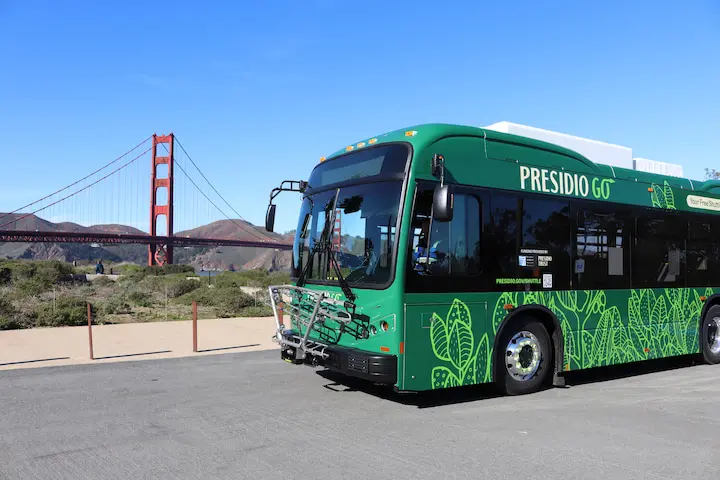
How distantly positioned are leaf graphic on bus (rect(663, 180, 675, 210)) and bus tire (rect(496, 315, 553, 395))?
3523 mm

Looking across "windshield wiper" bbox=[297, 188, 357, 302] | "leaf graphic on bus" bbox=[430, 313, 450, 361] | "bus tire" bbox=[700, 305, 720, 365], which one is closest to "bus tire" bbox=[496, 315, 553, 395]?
"leaf graphic on bus" bbox=[430, 313, 450, 361]

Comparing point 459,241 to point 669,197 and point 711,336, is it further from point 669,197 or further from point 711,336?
point 711,336

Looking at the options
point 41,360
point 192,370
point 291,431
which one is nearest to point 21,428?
point 291,431

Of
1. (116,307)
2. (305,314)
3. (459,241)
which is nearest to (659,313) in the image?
(459,241)

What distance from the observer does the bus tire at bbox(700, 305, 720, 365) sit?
10.0 metres

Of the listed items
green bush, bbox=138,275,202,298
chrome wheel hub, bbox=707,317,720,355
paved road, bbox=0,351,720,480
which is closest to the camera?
paved road, bbox=0,351,720,480

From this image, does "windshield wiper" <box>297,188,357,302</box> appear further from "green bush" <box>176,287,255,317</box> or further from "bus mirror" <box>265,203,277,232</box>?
"green bush" <box>176,287,255,317</box>

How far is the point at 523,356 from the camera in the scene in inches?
299

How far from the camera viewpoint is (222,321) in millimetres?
18953

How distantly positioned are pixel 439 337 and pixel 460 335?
31 cm

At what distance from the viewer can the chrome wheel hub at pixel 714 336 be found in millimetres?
10391

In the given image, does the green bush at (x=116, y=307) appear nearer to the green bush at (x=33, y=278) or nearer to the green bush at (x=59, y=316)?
the green bush at (x=59, y=316)

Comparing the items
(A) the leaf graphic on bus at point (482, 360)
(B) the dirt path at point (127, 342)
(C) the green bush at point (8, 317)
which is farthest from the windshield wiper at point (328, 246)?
(C) the green bush at point (8, 317)

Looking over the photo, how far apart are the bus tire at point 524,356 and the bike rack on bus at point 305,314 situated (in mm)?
1995
